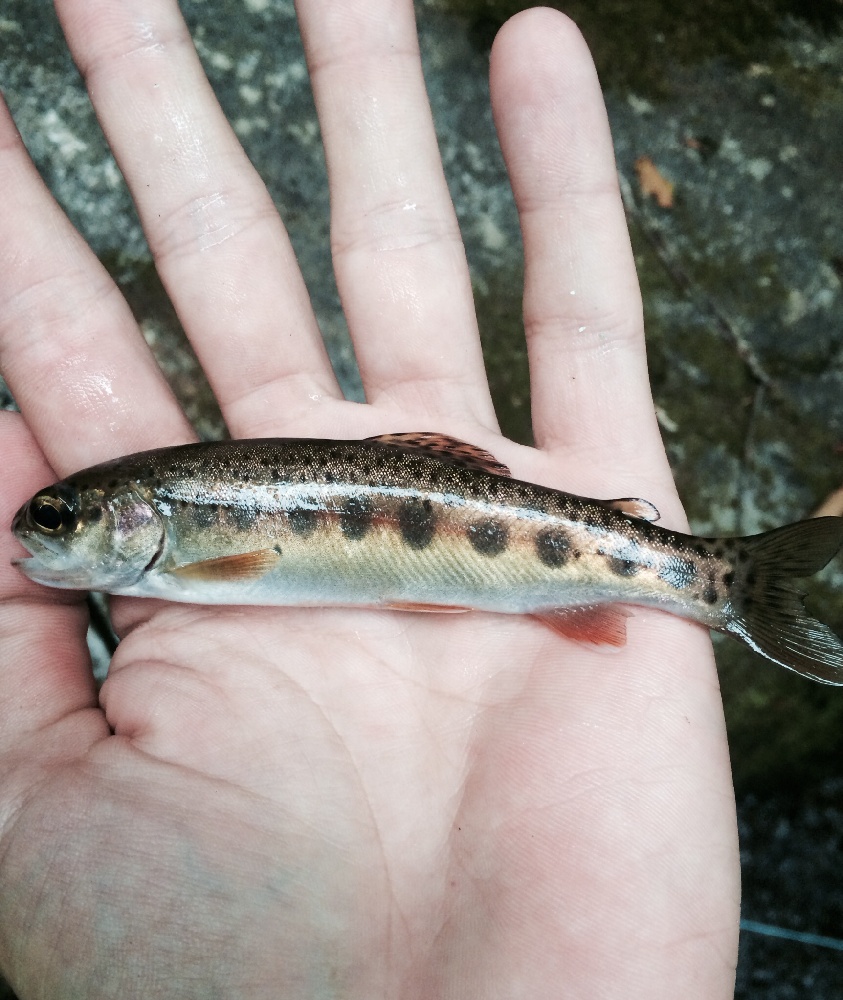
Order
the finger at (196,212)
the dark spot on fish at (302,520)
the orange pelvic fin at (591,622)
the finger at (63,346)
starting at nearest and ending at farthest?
1. the orange pelvic fin at (591,622)
2. the dark spot on fish at (302,520)
3. the finger at (63,346)
4. the finger at (196,212)

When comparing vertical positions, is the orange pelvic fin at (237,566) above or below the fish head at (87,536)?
below

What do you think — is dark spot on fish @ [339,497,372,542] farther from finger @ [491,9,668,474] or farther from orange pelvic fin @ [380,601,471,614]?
finger @ [491,9,668,474]

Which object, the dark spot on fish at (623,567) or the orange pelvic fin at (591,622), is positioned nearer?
the orange pelvic fin at (591,622)

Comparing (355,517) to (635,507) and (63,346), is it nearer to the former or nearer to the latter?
(635,507)

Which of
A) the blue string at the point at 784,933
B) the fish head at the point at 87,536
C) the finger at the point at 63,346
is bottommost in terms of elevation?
the blue string at the point at 784,933

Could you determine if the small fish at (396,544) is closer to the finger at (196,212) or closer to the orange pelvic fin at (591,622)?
the orange pelvic fin at (591,622)

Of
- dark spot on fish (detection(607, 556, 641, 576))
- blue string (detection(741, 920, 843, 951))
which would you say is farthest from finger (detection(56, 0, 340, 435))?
blue string (detection(741, 920, 843, 951))

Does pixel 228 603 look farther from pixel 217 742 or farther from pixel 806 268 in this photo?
pixel 806 268

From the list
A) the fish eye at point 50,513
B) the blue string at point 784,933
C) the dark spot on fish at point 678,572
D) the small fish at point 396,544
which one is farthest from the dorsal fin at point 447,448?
the blue string at point 784,933
